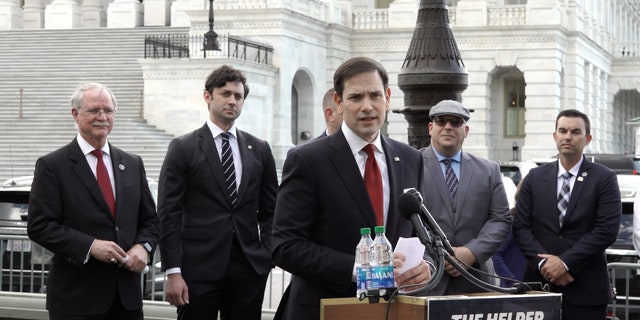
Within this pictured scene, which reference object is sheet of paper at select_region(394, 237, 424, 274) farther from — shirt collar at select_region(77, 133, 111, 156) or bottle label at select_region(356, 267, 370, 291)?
shirt collar at select_region(77, 133, 111, 156)

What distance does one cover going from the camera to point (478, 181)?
9.03 m

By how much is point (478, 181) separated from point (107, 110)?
8.36ft

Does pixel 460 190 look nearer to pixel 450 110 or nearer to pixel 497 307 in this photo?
pixel 450 110

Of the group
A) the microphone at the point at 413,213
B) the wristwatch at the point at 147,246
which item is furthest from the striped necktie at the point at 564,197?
the microphone at the point at 413,213

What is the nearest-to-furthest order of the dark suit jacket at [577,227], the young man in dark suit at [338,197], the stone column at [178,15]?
the young man in dark suit at [338,197], the dark suit jacket at [577,227], the stone column at [178,15]

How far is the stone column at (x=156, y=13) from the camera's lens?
5666 centimetres

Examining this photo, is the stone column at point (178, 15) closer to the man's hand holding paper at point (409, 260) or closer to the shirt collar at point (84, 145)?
the shirt collar at point (84, 145)

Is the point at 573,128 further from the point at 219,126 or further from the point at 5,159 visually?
the point at 5,159

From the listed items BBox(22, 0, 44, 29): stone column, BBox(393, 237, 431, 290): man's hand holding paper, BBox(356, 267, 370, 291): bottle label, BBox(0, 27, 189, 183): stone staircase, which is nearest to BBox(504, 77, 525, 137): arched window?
BBox(0, 27, 189, 183): stone staircase

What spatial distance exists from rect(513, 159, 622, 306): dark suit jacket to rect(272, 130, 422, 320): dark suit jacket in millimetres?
2572

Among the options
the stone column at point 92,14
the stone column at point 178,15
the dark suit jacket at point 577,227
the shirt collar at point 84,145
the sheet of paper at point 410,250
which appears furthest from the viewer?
the stone column at point 92,14

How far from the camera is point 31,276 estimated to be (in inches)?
491

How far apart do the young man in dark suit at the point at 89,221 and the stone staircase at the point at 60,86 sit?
26891 mm

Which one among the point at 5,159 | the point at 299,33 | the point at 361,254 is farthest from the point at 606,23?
the point at 361,254
